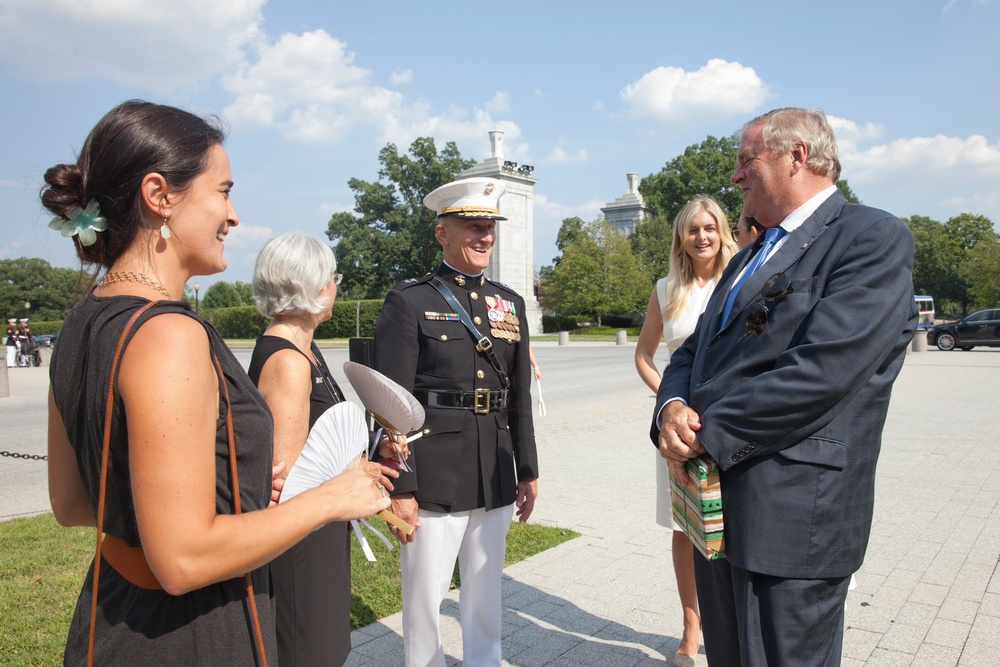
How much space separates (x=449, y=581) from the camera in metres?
3.37

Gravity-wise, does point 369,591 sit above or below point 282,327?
below

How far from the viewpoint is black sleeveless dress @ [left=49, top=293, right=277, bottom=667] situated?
153cm

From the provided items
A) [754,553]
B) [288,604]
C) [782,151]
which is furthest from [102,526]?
[782,151]

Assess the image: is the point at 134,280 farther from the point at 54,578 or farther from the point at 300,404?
the point at 54,578

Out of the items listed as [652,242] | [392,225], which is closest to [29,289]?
[392,225]

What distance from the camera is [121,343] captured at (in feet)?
4.78

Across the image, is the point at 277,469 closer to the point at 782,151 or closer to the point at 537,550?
the point at 782,151

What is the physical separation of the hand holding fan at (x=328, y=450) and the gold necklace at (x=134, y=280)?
1.75ft

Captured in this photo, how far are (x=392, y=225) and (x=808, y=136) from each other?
6197 cm

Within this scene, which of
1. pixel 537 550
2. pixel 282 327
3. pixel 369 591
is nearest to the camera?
pixel 282 327

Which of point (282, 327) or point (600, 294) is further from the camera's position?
point (600, 294)

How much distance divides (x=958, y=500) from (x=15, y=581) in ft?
25.6

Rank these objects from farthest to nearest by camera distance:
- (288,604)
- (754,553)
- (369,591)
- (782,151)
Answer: (369,591)
(288,604)
(782,151)
(754,553)

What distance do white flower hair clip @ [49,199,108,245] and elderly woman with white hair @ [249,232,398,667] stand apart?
128 centimetres
